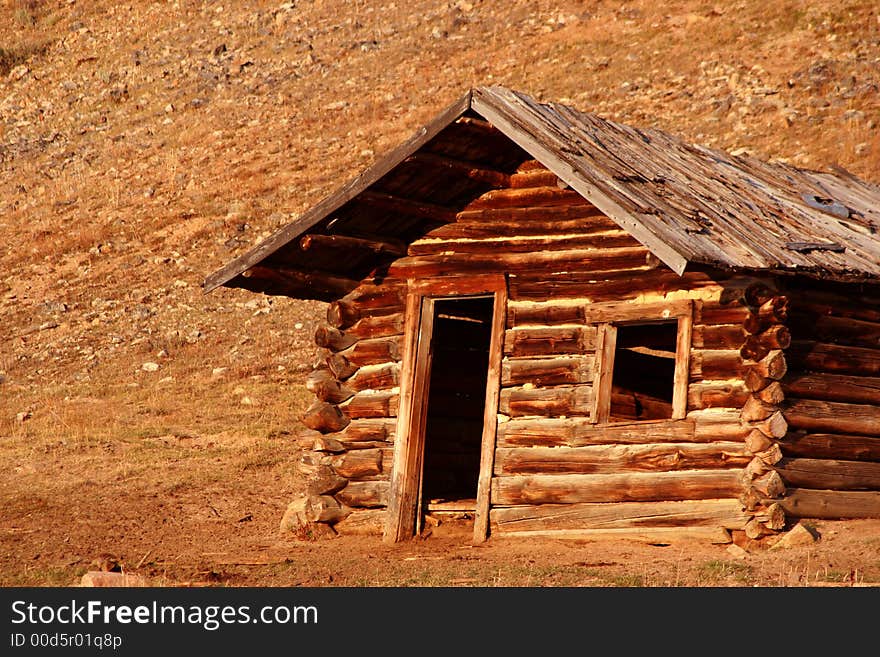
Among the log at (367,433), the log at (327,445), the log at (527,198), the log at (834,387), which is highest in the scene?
the log at (527,198)

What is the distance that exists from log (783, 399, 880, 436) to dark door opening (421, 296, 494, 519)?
15.1 feet

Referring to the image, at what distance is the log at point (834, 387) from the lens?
42.0 feet

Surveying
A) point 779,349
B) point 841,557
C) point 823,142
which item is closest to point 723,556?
point 841,557

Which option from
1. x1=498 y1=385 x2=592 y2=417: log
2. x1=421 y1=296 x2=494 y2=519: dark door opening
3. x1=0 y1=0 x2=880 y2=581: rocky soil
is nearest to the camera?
x1=498 y1=385 x2=592 y2=417: log

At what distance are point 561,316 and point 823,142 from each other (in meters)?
17.5

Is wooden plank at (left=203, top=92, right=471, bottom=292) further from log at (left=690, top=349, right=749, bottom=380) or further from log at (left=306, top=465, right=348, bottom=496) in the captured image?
log at (left=690, top=349, right=749, bottom=380)

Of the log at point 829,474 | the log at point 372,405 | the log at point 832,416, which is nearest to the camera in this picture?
the log at point 829,474

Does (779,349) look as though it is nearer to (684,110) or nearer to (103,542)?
(103,542)

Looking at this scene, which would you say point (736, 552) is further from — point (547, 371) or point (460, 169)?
point (460, 169)

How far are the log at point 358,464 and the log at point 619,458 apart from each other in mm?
1462

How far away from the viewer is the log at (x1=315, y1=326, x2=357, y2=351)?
14.7 meters

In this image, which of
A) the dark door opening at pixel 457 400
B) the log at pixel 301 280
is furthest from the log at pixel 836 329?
the log at pixel 301 280

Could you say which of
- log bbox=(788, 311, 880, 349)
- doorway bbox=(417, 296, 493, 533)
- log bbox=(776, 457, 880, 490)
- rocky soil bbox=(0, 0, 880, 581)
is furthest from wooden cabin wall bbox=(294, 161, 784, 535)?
rocky soil bbox=(0, 0, 880, 581)

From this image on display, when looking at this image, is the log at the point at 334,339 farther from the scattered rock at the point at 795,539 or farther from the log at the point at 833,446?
the scattered rock at the point at 795,539
